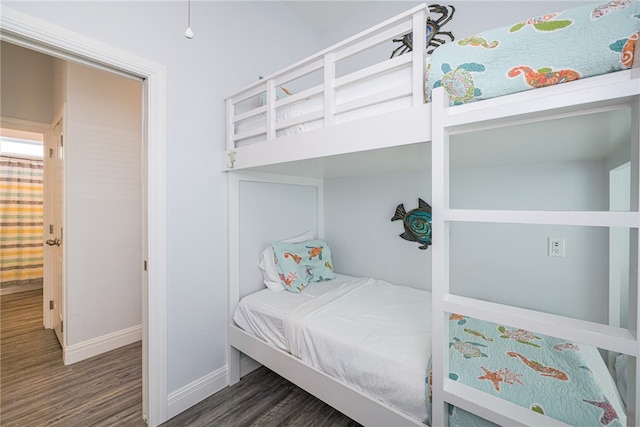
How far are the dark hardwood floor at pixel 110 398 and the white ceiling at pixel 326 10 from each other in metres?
3.12

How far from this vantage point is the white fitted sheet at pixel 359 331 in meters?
1.13

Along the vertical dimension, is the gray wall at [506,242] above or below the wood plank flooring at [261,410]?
above

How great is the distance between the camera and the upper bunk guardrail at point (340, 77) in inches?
41.3

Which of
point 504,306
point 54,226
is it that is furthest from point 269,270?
point 54,226

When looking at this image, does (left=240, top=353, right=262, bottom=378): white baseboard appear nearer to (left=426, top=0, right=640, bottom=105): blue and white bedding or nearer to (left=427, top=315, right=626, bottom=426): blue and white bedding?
(left=427, top=315, right=626, bottom=426): blue and white bedding

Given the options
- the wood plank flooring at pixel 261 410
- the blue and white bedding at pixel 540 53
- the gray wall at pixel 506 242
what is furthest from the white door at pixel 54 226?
the blue and white bedding at pixel 540 53

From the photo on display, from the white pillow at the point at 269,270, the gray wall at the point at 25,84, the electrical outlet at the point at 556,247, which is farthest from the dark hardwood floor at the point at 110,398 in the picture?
the gray wall at the point at 25,84

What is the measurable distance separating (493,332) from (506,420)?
66 cm

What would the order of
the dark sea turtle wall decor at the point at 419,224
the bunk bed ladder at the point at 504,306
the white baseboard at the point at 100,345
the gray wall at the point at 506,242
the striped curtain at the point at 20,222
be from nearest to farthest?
the bunk bed ladder at the point at 504,306 → the gray wall at the point at 506,242 → the dark sea turtle wall decor at the point at 419,224 → the white baseboard at the point at 100,345 → the striped curtain at the point at 20,222

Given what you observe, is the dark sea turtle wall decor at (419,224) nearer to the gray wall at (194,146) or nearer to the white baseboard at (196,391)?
the gray wall at (194,146)

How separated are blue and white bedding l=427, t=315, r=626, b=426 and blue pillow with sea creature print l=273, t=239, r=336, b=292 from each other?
1.10 meters

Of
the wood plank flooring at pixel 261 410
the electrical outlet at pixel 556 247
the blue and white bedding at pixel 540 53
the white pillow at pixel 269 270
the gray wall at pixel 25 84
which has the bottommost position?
the wood plank flooring at pixel 261 410

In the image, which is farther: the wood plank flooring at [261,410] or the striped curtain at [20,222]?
the striped curtain at [20,222]

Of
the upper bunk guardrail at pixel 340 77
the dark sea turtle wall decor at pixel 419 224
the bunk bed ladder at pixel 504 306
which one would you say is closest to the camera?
the bunk bed ladder at pixel 504 306
